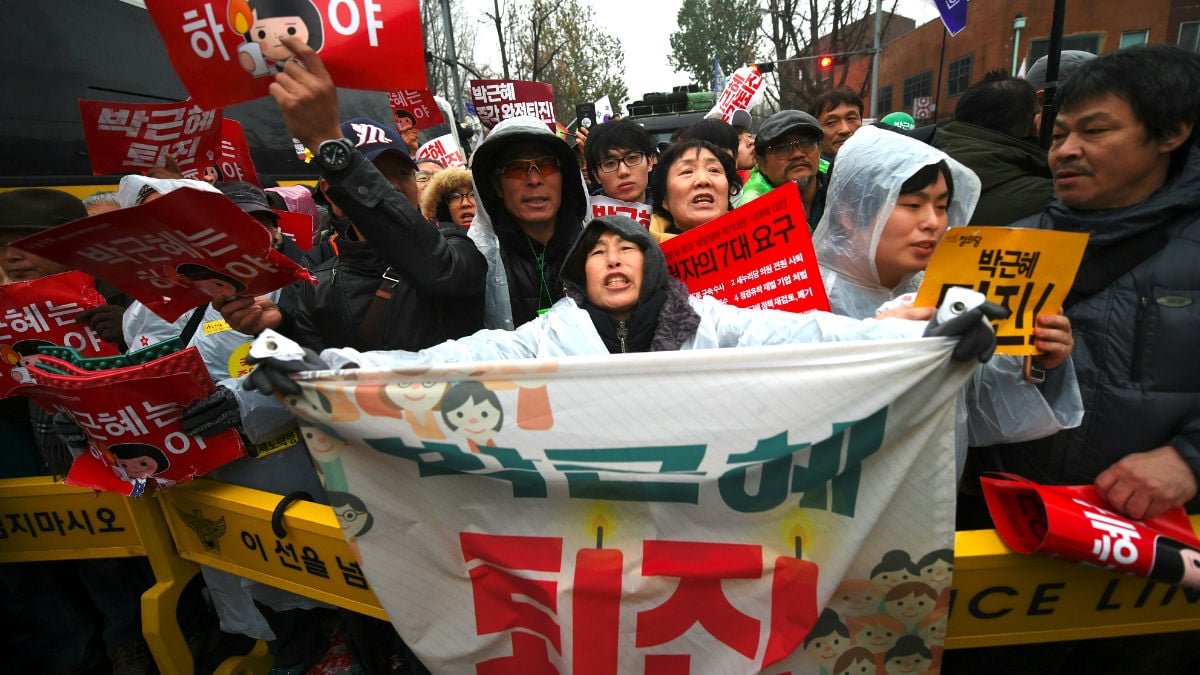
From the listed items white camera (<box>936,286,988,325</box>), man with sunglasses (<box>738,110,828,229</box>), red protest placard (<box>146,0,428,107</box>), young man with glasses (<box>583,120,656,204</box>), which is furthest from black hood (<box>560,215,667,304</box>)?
man with sunglasses (<box>738,110,828,229</box>)

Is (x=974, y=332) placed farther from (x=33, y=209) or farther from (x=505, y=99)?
(x=505, y=99)

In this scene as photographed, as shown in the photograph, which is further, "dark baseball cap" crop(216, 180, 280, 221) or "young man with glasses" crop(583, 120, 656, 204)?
"young man with glasses" crop(583, 120, 656, 204)

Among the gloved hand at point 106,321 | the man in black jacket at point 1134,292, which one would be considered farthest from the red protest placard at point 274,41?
the man in black jacket at point 1134,292

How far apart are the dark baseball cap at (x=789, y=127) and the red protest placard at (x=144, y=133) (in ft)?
9.46

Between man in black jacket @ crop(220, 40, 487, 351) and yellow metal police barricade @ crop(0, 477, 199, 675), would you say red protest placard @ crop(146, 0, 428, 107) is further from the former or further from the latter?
yellow metal police barricade @ crop(0, 477, 199, 675)

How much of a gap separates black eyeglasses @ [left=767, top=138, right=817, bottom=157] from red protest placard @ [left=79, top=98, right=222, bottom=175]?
2921 millimetres

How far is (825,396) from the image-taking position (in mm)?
1308

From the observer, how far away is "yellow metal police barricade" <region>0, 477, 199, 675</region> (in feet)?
6.97

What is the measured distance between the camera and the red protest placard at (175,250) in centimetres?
152

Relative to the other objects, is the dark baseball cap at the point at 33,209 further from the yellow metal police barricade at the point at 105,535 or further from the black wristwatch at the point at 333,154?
the black wristwatch at the point at 333,154

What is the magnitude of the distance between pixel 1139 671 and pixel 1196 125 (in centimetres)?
156

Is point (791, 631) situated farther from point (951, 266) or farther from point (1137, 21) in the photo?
point (1137, 21)

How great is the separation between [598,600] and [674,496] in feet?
1.09

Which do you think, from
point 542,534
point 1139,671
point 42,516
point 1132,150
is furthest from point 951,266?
point 42,516
